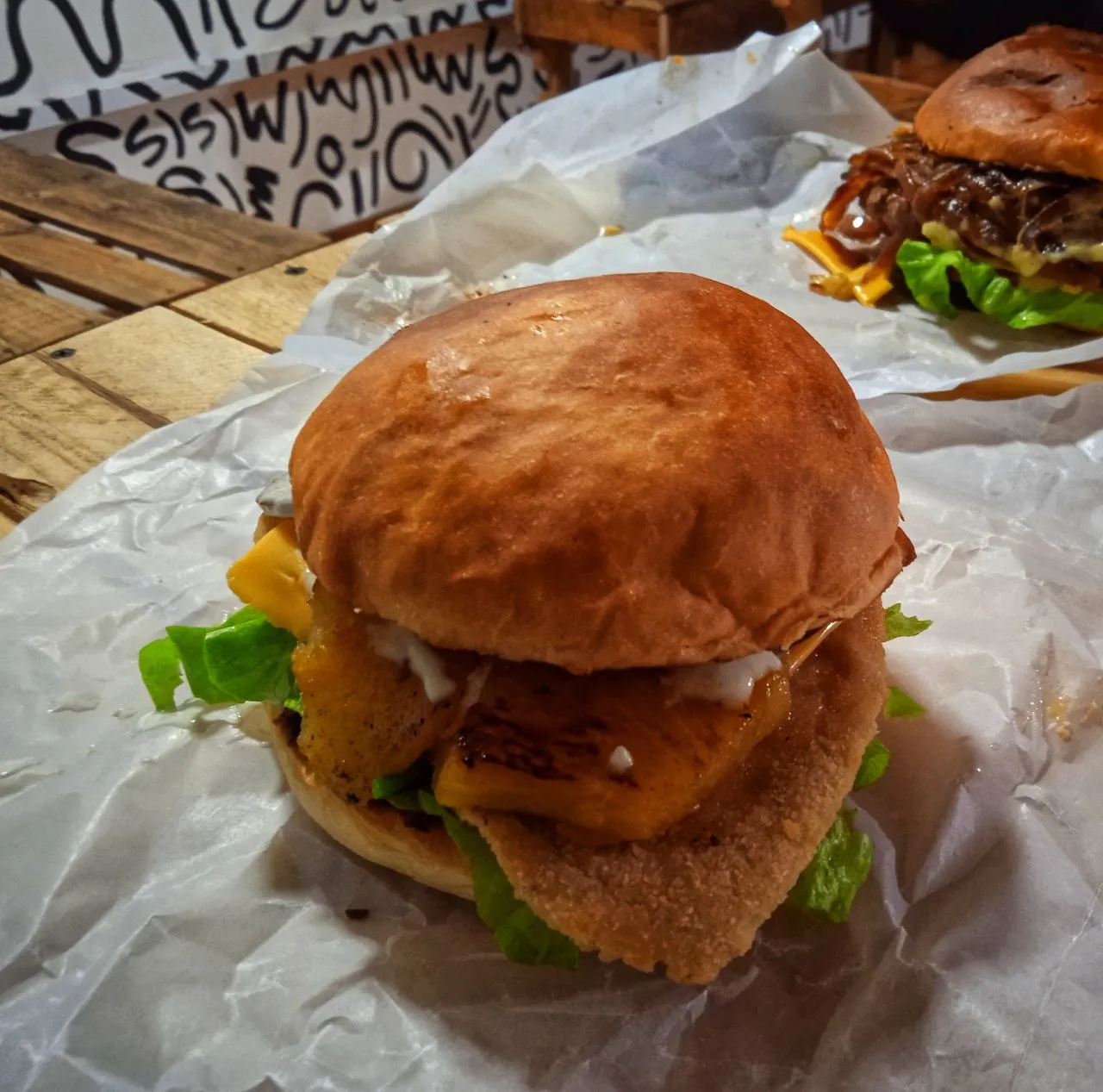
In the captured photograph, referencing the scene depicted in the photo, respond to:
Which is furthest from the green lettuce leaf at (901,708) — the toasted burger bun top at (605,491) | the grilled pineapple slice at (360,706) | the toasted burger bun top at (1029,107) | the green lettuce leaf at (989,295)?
the toasted burger bun top at (1029,107)

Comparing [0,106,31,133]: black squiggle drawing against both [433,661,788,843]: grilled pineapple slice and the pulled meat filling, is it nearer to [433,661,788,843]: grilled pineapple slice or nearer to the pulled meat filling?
the pulled meat filling

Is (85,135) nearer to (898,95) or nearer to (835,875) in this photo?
(898,95)

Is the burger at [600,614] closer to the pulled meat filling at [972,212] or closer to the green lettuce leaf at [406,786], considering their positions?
the green lettuce leaf at [406,786]

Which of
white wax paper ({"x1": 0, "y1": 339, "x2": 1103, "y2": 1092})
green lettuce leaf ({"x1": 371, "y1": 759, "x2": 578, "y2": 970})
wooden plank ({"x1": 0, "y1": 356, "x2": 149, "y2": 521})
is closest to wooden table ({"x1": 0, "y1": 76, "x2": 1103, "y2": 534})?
wooden plank ({"x1": 0, "y1": 356, "x2": 149, "y2": 521})

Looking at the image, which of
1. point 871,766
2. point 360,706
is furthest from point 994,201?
point 360,706

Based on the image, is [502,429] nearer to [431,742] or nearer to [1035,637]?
[431,742]

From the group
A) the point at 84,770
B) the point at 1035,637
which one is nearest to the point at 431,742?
the point at 84,770
